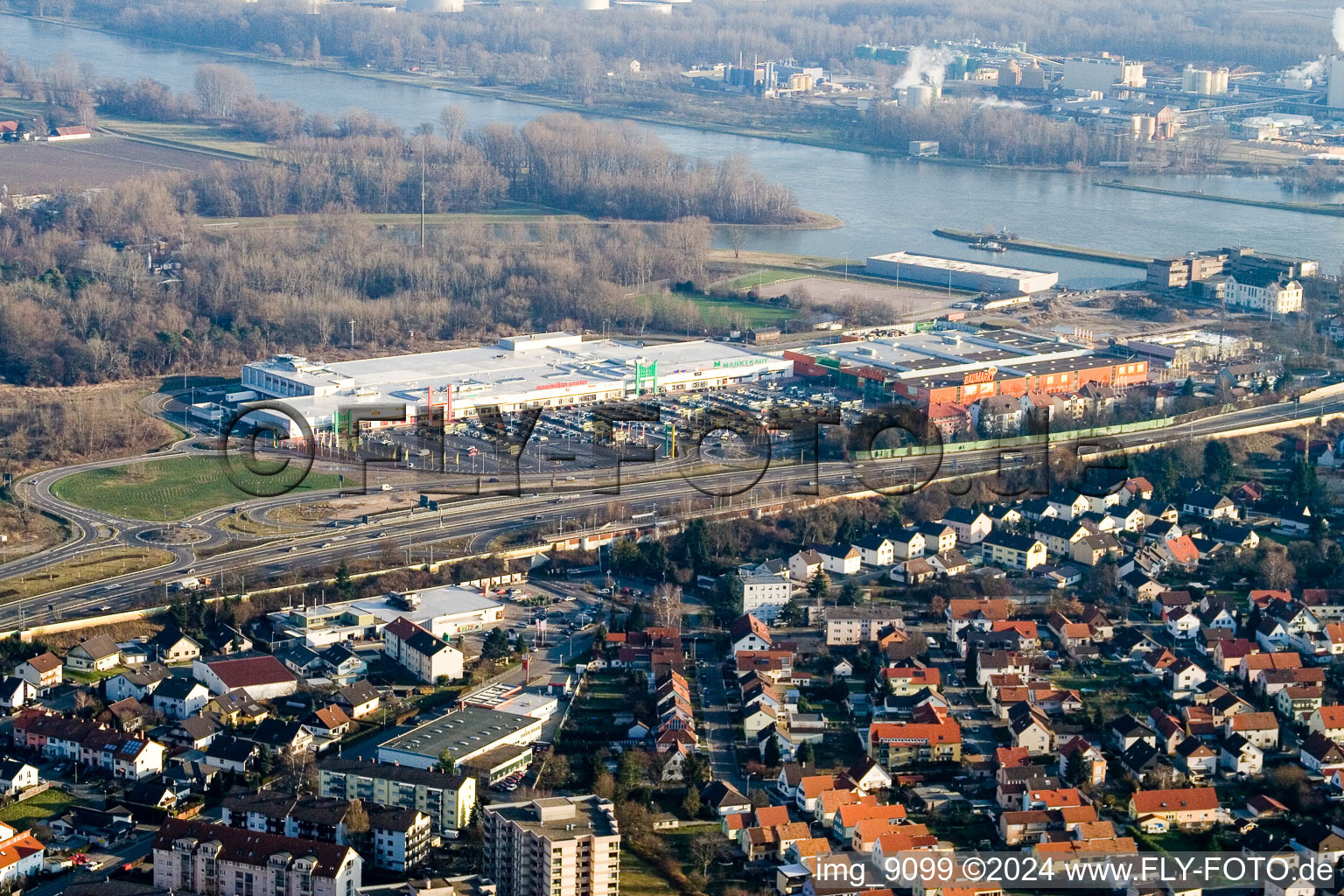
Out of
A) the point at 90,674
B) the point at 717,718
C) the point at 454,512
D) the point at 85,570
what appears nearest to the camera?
the point at 717,718

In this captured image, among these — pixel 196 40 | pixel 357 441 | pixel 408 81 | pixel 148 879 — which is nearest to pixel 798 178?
pixel 408 81

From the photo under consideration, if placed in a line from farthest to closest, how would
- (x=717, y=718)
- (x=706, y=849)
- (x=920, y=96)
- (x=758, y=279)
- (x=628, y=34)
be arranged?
(x=628, y=34)
(x=920, y=96)
(x=758, y=279)
(x=717, y=718)
(x=706, y=849)

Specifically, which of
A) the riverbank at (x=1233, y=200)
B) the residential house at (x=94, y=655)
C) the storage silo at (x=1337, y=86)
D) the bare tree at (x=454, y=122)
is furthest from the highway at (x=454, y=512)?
the storage silo at (x=1337, y=86)

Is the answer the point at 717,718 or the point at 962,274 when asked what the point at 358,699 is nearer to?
the point at 717,718

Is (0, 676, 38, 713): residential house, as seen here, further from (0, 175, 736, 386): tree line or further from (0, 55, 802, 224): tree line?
(0, 55, 802, 224): tree line

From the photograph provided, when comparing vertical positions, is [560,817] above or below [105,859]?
above

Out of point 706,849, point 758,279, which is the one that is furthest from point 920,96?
point 706,849

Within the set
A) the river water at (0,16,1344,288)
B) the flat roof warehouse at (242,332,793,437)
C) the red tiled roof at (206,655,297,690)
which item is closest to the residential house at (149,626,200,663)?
the red tiled roof at (206,655,297,690)
